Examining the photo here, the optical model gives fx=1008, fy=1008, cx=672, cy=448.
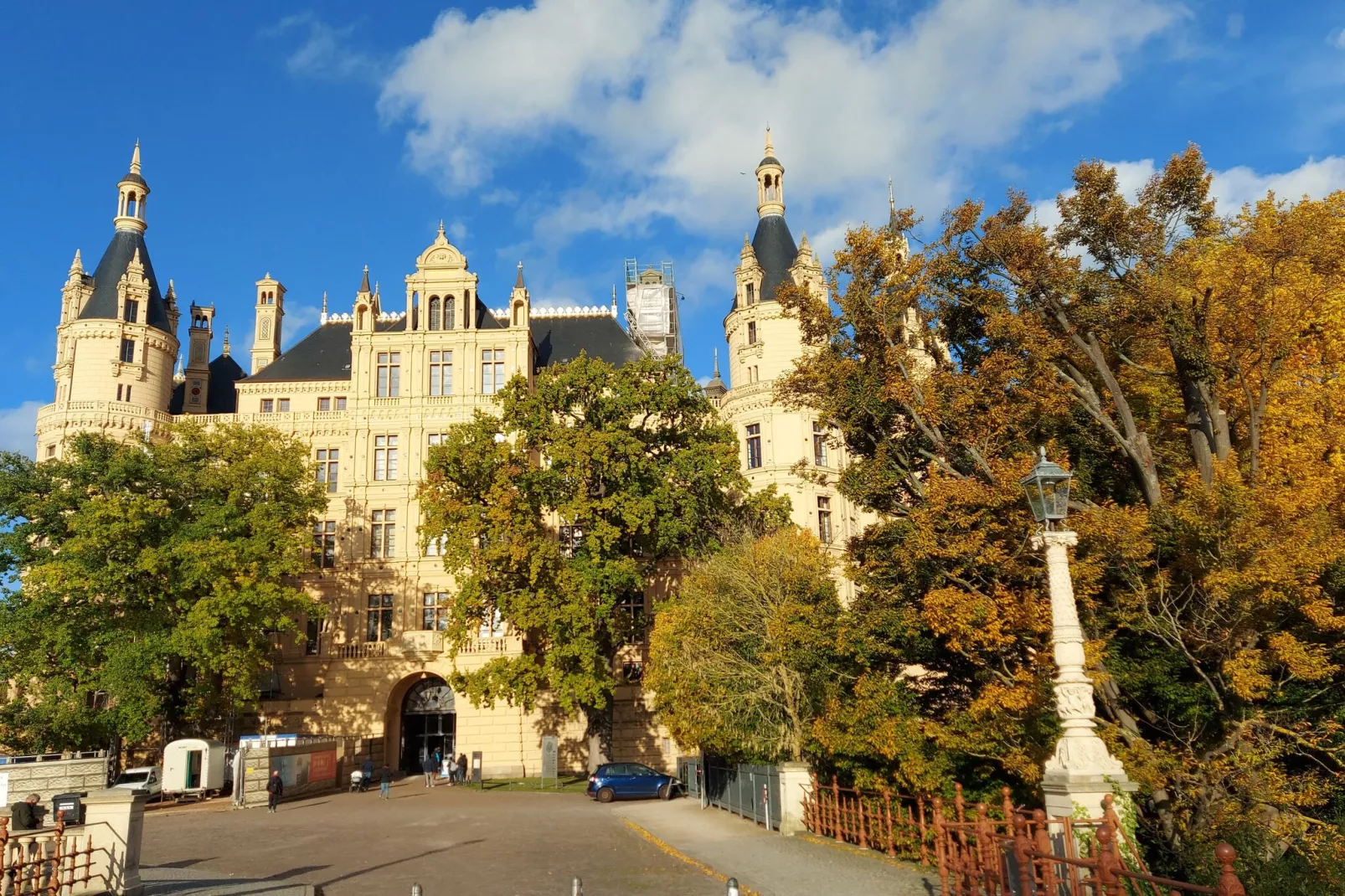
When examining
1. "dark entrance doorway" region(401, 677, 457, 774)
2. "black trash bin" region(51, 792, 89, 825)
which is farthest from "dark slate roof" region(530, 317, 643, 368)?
"black trash bin" region(51, 792, 89, 825)

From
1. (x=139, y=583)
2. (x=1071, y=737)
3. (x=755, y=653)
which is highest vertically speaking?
(x=139, y=583)

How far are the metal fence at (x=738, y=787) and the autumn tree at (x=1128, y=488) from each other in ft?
11.3

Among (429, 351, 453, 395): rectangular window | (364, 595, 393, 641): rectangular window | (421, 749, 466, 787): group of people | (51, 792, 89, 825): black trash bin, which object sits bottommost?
(421, 749, 466, 787): group of people

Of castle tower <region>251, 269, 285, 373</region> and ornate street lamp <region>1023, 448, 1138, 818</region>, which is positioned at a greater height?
castle tower <region>251, 269, 285, 373</region>

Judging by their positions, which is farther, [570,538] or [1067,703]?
[570,538]

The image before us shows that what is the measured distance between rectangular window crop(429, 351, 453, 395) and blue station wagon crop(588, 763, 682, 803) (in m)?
21.5

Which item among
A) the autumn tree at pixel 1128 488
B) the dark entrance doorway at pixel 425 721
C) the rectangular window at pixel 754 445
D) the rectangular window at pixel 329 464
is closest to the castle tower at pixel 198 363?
the rectangular window at pixel 329 464

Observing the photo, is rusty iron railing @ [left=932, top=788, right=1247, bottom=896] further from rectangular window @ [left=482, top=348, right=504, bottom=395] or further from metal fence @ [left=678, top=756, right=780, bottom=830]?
rectangular window @ [left=482, top=348, right=504, bottom=395]

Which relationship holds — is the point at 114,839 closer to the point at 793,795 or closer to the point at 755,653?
the point at 793,795

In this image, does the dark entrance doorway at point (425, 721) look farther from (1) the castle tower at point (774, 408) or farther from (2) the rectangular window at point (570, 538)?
(1) the castle tower at point (774, 408)

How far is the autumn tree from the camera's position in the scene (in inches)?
678

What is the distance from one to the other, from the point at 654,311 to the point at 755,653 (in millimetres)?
38910

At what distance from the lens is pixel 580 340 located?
53.1 meters

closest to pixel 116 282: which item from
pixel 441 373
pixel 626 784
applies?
pixel 441 373
